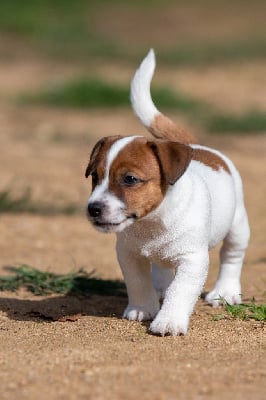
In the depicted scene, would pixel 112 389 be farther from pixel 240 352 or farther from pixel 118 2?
pixel 118 2

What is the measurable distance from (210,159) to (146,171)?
3.54ft

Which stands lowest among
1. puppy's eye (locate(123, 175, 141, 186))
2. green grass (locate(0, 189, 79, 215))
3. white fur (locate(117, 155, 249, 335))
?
green grass (locate(0, 189, 79, 215))

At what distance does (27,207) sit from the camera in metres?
9.73

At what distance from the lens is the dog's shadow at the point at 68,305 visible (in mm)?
6072

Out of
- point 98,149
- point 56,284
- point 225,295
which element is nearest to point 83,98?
point 56,284

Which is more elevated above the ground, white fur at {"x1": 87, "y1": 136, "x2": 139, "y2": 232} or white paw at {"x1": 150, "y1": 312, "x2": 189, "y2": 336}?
white fur at {"x1": 87, "y1": 136, "x2": 139, "y2": 232}

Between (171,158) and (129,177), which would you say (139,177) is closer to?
(129,177)

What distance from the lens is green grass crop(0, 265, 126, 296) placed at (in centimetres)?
691

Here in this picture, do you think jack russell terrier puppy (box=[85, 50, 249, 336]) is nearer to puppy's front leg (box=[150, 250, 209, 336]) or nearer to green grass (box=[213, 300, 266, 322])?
puppy's front leg (box=[150, 250, 209, 336])

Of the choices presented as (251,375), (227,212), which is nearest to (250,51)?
(227,212)

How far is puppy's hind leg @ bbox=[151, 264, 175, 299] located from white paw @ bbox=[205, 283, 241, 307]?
282 millimetres

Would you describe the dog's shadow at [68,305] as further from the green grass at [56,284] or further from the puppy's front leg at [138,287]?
the puppy's front leg at [138,287]

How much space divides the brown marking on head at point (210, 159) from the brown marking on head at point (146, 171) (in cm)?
81

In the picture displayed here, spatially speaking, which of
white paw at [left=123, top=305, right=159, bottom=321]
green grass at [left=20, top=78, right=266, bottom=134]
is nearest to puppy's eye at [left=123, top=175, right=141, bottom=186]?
white paw at [left=123, top=305, right=159, bottom=321]
